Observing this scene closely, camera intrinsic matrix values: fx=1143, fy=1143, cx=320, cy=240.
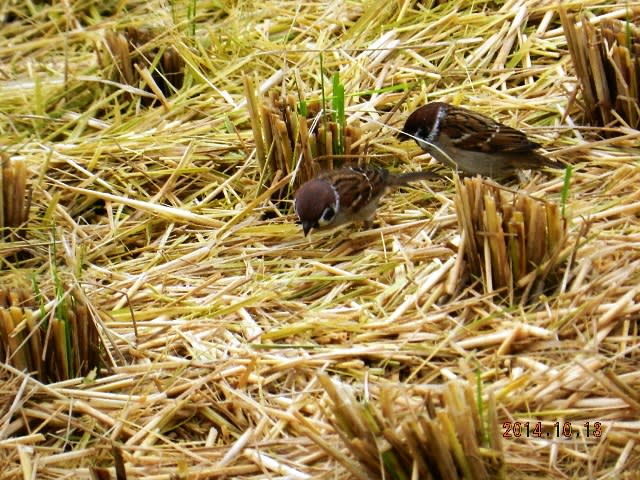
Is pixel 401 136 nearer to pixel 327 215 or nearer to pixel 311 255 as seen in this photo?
pixel 327 215

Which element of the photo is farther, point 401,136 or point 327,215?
point 401,136

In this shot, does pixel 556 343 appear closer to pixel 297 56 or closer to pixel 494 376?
pixel 494 376

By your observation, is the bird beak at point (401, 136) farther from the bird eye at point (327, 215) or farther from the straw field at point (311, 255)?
the bird eye at point (327, 215)

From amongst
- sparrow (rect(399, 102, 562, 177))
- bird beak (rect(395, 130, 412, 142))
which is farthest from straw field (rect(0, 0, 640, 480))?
sparrow (rect(399, 102, 562, 177))

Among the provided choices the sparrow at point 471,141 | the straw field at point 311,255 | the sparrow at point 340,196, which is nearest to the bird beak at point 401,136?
the straw field at point 311,255

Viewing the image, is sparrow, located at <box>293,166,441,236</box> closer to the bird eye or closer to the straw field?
the bird eye

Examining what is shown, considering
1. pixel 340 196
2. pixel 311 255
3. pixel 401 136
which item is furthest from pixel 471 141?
pixel 311 255
